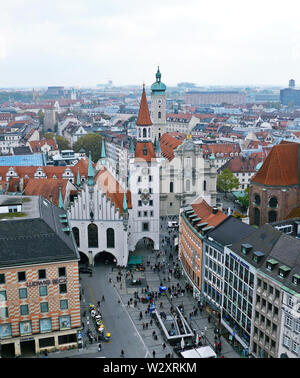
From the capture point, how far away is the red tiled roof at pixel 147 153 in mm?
68875

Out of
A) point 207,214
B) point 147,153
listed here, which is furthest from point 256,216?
point 147,153

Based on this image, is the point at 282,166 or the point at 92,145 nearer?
the point at 282,166

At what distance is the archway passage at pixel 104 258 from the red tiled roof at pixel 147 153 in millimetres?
16477

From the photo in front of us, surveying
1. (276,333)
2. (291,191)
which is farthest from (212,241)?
(291,191)

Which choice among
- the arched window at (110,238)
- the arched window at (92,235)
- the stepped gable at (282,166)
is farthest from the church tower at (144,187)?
the stepped gable at (282,166)

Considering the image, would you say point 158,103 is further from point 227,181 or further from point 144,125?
point 144,125

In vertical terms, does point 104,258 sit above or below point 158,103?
below

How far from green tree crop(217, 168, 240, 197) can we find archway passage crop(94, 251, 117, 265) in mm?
42361

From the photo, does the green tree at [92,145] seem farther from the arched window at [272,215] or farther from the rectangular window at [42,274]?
the rectangular window at [42,274]

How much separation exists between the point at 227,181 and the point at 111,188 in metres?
40.8

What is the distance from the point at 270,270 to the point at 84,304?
2432 cm

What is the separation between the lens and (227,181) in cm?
10062

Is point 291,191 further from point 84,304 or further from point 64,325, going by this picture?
point 64,325

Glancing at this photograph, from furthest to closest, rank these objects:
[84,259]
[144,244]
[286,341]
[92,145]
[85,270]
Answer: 1. [92,145]
2. [144,244]
3. [84,259]
4. [85,270]
5. [286,341]
